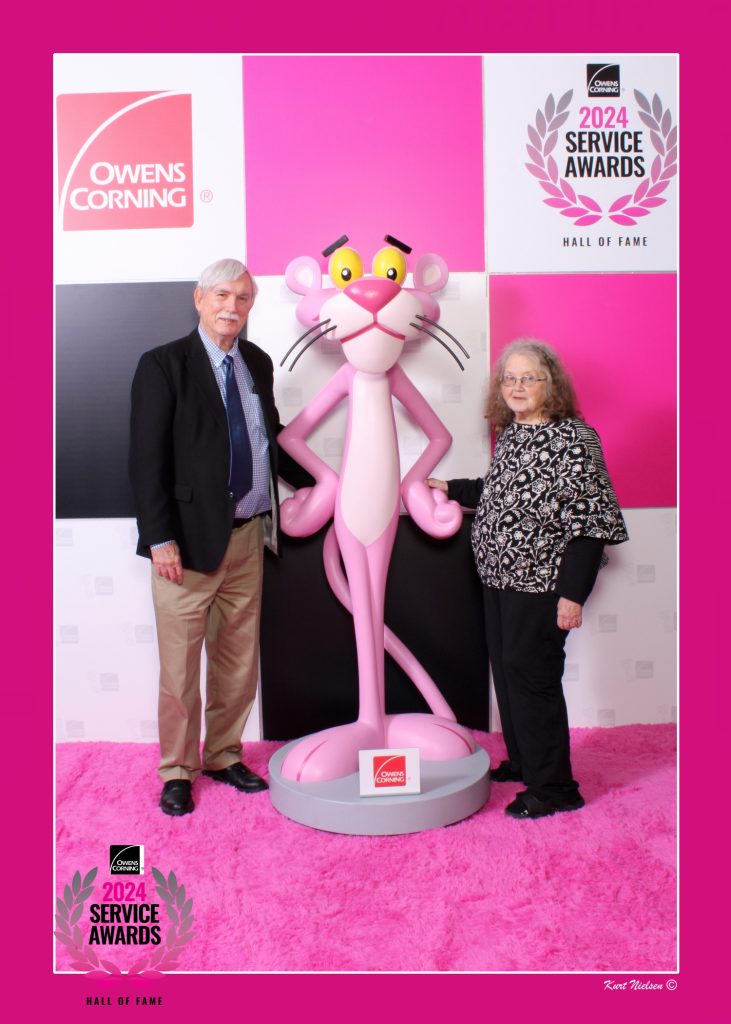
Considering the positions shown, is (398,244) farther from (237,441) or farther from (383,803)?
(383,803)

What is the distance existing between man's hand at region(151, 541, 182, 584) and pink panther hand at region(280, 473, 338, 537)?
0.39 metres

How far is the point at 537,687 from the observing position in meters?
Answer: 2.44

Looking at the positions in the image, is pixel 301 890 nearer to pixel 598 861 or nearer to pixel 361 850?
pixel 361 850

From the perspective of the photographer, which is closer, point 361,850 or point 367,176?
point 361,850

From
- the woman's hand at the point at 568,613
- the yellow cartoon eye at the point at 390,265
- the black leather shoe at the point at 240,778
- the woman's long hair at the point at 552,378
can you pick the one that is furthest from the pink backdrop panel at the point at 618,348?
the black leather shoe at the point at 240,778

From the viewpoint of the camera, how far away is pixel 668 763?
2.80 meters

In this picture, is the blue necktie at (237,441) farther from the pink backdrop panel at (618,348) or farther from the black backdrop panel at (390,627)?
the pink backdrop panel at (618,348)

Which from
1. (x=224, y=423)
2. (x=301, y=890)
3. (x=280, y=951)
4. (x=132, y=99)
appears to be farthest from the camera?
(x=132, y=99)

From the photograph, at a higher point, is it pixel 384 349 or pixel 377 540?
→ pixel 384 349

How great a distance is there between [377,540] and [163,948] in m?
1.26

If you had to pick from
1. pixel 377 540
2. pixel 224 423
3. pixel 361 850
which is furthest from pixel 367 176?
pixel 361 850

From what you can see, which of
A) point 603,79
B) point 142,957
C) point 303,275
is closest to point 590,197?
point 603,79

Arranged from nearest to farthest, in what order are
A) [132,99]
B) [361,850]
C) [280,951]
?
[280,951]
[361,850]
[132,99]

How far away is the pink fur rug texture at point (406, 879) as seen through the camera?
1912mm
